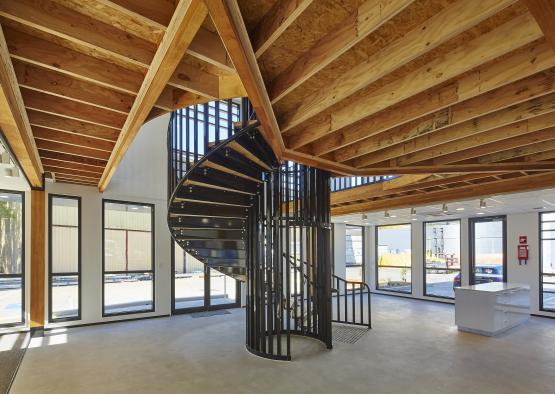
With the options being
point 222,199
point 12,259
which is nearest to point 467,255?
point 222,199

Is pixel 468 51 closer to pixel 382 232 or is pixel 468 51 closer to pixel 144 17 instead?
pixel 144 17

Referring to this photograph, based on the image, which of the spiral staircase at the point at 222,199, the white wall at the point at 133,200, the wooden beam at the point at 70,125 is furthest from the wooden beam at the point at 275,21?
the white wall at the point at 133,200

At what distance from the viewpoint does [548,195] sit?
19.5ft

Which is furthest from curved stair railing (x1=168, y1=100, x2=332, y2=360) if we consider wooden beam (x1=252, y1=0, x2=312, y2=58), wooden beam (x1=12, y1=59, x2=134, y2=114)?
wooden beam (x1=252, y1=0, x2=312, y2=58)

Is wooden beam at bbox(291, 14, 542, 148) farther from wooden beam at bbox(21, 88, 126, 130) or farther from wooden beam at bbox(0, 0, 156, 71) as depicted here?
wooden beam at bbox(21, 88, 126, 130)

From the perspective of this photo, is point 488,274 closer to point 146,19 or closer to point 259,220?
point 259,220

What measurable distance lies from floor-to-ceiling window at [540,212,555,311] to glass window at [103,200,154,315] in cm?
893

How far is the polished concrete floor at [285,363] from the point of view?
4.17 metres

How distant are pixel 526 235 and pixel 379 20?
867 centimetres

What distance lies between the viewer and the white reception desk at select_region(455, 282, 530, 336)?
6410 mm

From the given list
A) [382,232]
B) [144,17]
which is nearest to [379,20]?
[144,17]

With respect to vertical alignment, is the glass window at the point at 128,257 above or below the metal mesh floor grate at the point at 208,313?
above

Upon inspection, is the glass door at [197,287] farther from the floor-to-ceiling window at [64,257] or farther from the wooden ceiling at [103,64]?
the wooden ceiling at [103,64]

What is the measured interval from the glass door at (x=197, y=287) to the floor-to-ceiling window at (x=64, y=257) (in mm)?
2036
